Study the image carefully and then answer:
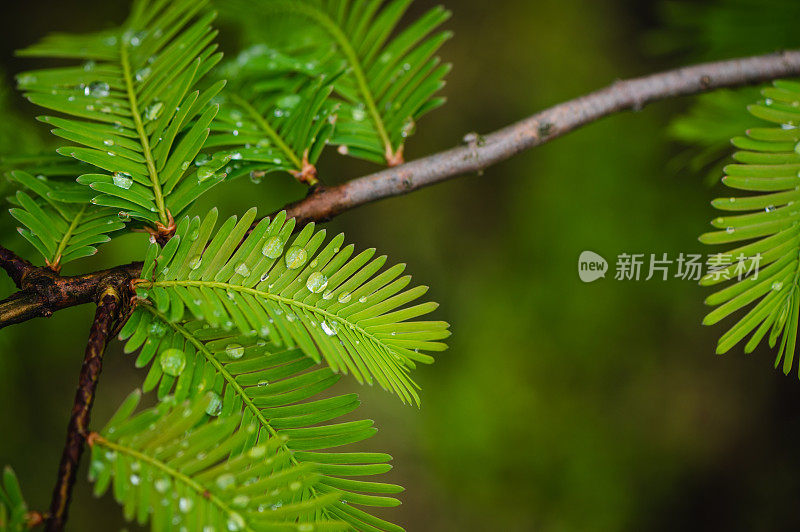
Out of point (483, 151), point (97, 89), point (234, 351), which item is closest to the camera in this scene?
point (234, 351)

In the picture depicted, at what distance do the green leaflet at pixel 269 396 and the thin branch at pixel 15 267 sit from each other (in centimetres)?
15

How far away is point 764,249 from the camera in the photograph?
0.59 m

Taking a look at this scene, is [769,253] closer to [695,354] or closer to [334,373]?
[334,373]

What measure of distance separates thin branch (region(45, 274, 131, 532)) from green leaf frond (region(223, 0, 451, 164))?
1.17 ft

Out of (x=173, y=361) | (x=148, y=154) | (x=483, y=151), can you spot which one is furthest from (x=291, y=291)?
(x=483, y=151)

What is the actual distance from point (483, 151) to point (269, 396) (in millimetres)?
461


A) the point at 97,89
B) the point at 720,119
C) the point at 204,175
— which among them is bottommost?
the point at 204,175

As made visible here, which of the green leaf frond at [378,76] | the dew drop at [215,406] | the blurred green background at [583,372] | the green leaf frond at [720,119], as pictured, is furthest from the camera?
the blurred green background at [583,372]

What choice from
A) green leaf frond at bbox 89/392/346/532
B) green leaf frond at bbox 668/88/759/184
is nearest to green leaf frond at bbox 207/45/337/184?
green leaf frond at bbox 89/392/346/532

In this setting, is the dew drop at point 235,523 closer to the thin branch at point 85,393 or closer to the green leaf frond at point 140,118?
the thin branch at point 85,393

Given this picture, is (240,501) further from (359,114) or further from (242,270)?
(359,114)

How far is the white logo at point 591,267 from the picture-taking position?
1559 mm

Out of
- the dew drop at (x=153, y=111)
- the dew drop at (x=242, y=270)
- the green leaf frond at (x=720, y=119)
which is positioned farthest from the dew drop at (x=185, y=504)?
the green leaf frond at (x=720, y=119)

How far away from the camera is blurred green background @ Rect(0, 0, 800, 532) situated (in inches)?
61.1
